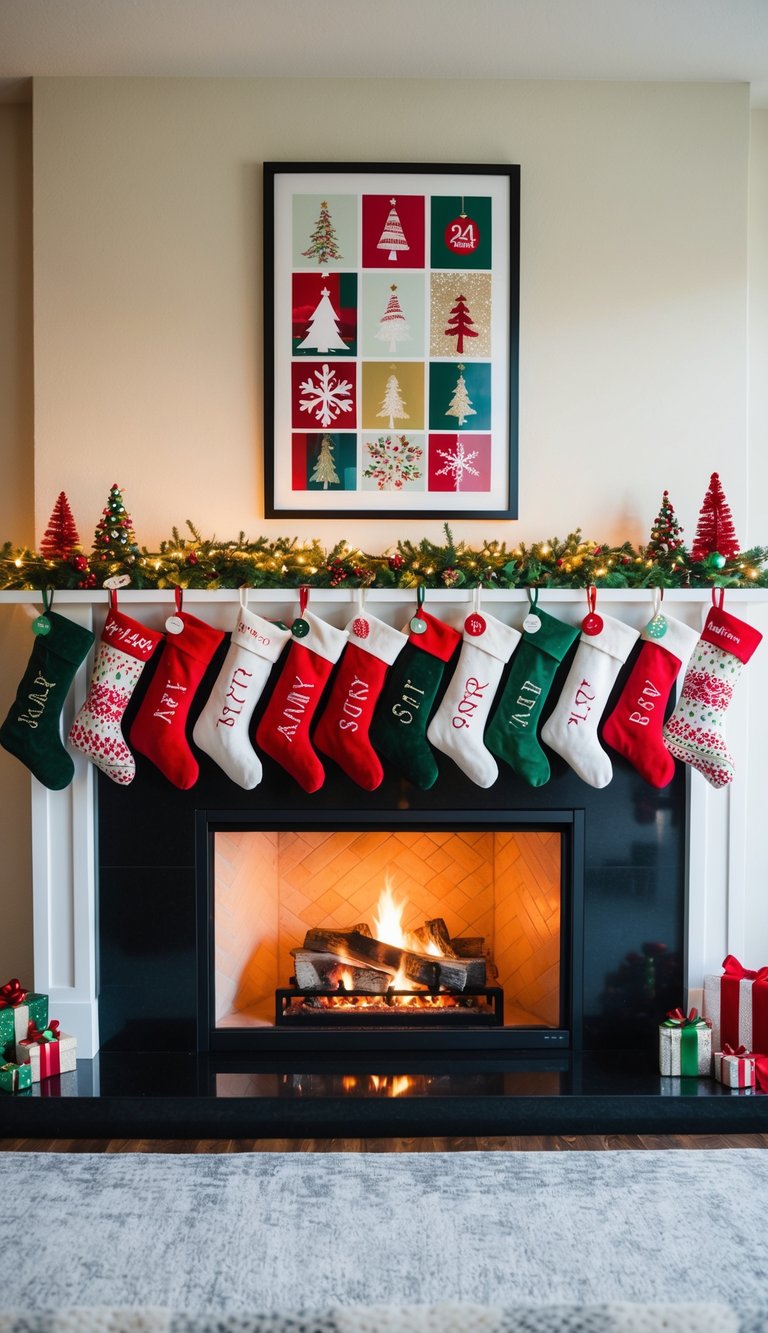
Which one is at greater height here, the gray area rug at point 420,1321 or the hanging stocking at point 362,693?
the hanging stocking at point 362,693

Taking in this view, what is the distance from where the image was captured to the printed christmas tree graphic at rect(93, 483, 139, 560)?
2588 millimetres

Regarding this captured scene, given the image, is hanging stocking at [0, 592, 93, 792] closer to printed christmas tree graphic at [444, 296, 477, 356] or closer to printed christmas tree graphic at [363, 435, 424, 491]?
printed christmas tree graphic at [363, 435, 424, 491]

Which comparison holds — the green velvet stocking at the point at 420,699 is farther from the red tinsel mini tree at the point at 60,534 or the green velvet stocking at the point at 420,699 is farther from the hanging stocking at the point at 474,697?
the red tinsel mini tree at the point at 60,534

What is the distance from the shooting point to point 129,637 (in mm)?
2561

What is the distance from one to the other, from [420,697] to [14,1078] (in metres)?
1.37

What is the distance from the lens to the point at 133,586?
8.55 feet

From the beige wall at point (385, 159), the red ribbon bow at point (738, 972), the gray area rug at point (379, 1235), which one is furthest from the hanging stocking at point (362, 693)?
the red ribbon bow at point (738, 972)

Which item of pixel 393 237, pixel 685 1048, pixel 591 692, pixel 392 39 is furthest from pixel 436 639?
pixel 392 39

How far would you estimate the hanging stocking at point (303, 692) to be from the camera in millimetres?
2592

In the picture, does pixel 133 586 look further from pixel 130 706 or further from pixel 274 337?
pixel 274 337

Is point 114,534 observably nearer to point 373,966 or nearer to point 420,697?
point 420,697

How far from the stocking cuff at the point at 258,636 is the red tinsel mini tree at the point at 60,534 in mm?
471

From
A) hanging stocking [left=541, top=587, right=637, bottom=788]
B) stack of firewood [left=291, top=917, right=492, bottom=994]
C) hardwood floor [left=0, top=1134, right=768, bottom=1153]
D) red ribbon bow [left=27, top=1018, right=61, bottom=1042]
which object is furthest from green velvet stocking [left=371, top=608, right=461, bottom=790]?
red ribbon bow [left=27, top=1018, right=61, bottom=1042]

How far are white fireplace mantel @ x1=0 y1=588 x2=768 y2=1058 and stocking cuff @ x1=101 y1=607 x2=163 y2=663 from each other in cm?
7
